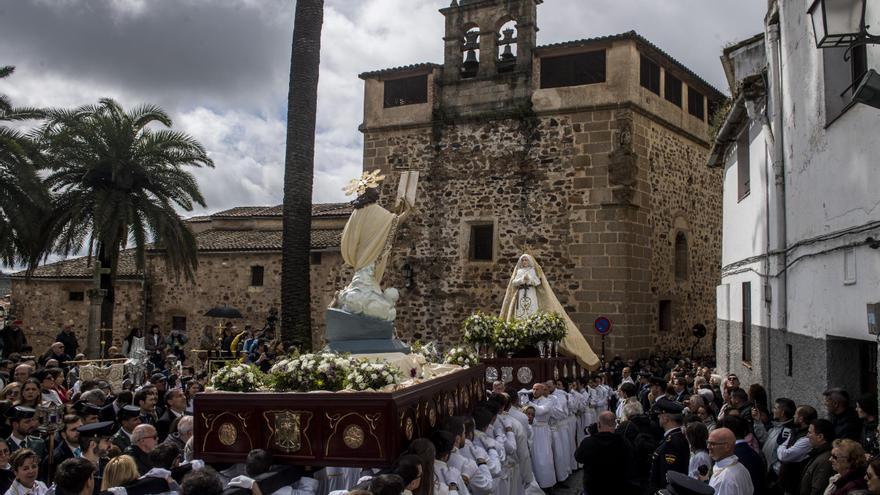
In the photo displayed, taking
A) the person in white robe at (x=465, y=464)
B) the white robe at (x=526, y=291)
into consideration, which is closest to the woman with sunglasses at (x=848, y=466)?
the person in white robe at (x=465, y=464)

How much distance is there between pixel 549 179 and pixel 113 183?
11314 millimetres

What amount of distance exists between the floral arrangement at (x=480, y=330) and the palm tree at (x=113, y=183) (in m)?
10.0

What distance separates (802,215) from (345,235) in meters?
5.54

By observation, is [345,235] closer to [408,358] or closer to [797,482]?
[408,358]

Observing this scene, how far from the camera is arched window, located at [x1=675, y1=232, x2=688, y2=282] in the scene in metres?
23.5

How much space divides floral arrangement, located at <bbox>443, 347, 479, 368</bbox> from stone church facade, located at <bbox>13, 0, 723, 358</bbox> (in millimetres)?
10634

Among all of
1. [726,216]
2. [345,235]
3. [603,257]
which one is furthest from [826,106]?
[603,257]

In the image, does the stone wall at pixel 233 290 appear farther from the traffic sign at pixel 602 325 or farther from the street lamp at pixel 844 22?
the street lamp at pixel 844 22

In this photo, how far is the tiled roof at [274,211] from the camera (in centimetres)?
2918

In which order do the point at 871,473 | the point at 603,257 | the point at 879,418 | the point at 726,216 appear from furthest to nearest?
1. the point at 603,257
2. the point at 726,216
3. the point at 879,418
4. the point at 871,473

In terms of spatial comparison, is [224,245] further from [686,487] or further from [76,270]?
[686,487]

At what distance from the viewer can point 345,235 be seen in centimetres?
1027

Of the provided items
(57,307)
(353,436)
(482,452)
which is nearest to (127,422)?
(353,436)

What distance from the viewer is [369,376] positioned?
6.87 metres
